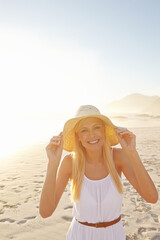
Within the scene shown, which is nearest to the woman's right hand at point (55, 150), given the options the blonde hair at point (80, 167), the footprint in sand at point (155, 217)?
the blonde hair at point (80, 167)

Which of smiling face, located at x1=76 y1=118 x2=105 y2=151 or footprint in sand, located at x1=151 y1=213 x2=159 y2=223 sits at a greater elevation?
smiling face, located at x1=76 y1=118 x2=105 y2=151

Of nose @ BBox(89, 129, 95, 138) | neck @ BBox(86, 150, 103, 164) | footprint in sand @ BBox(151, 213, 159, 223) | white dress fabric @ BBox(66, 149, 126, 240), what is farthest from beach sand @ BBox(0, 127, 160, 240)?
nose @ BBox(89, 129, 95, 138)

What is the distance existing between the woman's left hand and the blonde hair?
0.25 metres

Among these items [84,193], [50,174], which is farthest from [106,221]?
[50,174]

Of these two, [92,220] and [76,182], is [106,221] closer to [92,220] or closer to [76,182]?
[92,220]

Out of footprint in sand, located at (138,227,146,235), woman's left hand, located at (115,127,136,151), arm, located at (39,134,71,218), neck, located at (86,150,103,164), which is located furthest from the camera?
footprint in sand, located at (138,227,146,235)

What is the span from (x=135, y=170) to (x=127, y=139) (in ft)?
1.18

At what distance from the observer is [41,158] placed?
9.62m

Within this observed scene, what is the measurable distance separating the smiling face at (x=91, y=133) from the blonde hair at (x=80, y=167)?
0.37ft

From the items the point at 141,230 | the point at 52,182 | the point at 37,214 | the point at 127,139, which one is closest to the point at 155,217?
the point at 141,230

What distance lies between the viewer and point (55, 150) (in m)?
2.27

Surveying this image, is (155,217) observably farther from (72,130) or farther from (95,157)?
(72,130)

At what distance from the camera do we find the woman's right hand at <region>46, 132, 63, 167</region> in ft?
7.20

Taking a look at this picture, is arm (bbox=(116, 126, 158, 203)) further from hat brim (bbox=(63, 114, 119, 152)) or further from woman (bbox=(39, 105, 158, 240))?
hat brim (bbox=(63, 114, 119, 152))
